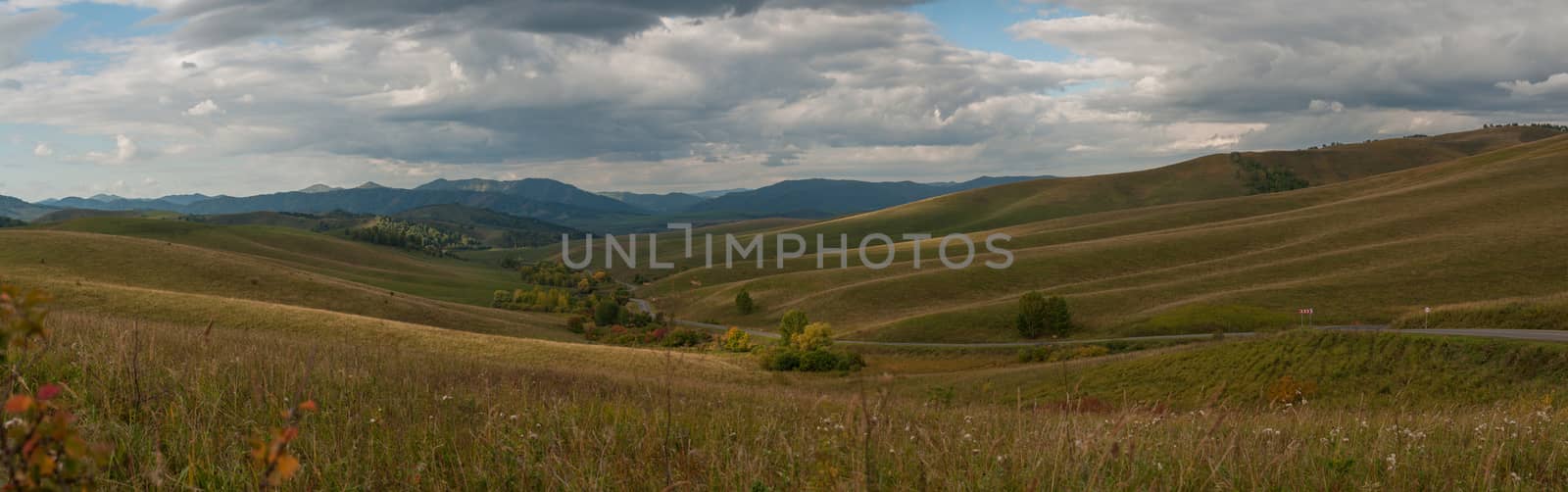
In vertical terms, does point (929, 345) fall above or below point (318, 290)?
below

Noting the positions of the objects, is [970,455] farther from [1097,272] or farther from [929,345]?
[1097,272]

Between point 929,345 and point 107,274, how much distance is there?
3150 inches

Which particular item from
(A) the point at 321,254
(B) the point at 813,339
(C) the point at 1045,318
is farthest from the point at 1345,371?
(A) the point at 321,254

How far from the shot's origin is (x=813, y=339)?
2977 inches

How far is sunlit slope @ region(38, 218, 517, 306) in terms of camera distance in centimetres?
14175

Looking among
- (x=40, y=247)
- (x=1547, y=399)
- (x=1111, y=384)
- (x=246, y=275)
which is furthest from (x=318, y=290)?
(x=1547, y=399)

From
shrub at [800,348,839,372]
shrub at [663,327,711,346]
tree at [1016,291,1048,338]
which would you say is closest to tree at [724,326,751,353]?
shrub at [663,327,711,346]

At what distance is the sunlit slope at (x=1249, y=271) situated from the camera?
245 ft

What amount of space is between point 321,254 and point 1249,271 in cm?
17145

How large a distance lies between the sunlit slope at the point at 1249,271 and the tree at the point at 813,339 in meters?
10.3

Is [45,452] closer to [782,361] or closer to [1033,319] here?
[782,361]

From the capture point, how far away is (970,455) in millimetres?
5785

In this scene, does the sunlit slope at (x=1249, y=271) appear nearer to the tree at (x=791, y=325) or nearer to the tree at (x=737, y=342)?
the tree at (x=791, y=325)

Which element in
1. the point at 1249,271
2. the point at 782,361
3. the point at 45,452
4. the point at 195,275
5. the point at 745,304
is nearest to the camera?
the point at 45,452
